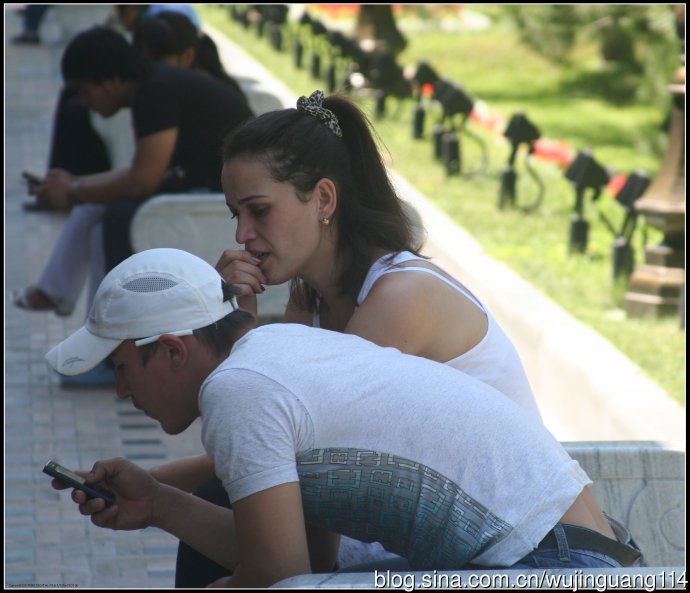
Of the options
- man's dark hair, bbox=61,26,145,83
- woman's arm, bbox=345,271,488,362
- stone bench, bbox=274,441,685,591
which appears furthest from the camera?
man's dark hair, bbox=61,26,145,83

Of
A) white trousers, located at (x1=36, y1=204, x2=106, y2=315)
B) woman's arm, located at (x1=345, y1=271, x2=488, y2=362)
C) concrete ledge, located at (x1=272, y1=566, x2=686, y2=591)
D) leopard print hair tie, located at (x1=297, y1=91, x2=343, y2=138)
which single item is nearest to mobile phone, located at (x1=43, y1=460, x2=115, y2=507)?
concrete ledge, located at (x1=272, y1=566, x2=686, y2=591)

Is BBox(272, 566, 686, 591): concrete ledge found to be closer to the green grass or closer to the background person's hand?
the green grass

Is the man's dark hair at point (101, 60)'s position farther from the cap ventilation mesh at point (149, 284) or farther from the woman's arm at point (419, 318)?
the cap ventilation mesh at point (149, 284)

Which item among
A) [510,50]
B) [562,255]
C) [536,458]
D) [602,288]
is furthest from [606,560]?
[510,50]

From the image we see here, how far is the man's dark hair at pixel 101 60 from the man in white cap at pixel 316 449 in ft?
10.6

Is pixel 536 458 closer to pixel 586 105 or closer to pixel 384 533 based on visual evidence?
pixel 384 533

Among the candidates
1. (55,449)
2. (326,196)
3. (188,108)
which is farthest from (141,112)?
(326,196)

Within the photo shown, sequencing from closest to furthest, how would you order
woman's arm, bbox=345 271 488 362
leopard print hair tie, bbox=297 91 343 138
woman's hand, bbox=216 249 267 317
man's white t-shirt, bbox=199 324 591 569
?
man's white t-shirt, bbox=199 324 591 569, woman's arm, bbox=345 271 488 362, woman's hand, bbox=216 249 267 317, leopard print hair tie, bbox=297 91 343 138

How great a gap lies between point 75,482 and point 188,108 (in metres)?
3.43

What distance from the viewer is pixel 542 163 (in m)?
12.4

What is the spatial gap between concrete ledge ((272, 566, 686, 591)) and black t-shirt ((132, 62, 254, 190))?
357 centimetres

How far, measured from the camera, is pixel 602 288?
7090mm

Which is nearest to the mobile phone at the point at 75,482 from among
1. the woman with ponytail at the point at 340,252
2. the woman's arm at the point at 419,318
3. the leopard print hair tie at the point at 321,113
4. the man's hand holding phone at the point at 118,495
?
the man's hand holding phone at the point at 118,495

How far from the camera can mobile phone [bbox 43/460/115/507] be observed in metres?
2.34
